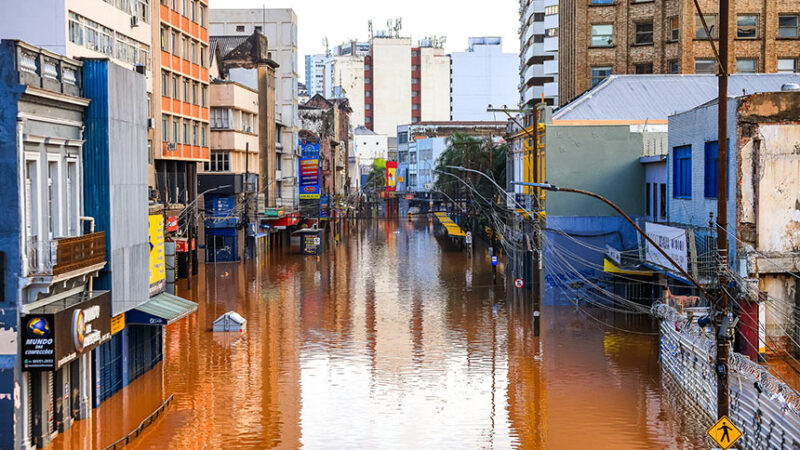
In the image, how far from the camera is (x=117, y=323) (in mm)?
26781

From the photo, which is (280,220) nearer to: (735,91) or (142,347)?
(735,91)

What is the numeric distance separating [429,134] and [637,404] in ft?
426

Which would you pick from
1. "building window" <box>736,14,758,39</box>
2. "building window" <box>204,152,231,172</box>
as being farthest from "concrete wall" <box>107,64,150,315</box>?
"building window" <box>736,14,758,39</box>

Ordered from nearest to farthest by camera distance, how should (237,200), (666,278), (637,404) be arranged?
(637,404) < (666,278) < (237,200)

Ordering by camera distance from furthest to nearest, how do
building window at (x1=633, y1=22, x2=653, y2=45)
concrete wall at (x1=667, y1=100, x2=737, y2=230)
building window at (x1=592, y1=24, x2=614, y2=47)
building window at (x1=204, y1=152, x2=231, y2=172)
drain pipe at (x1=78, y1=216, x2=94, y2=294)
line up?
building window at (x1=204, y1=152, x2=231, y2=172) < building window at (x1=592, y1=24, x2=614, y2=47) < building window at (x1=633, y1=22, x2=653, y2=45) < concrete wall at (x1=667, y1=100, x2=737, y2=230) < drain pipe at (x1=78, y1=216, x2=94, y2=294)

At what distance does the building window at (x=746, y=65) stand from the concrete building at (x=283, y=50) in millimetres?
44641

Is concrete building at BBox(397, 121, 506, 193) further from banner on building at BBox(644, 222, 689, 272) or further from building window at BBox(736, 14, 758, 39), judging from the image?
banner on building at BBox(644, 222, 689, 272)

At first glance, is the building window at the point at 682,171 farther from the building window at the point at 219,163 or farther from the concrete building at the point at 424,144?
the concrete building at the point at 424,144

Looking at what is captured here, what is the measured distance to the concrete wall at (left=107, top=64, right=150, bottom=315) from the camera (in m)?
26.3

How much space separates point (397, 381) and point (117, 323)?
28.5 feet

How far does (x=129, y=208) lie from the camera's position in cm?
2783

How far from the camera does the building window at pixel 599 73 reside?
67.0 meters

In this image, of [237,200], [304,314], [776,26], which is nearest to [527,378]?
[304,314]

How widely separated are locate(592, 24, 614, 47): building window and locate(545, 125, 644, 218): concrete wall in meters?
20.6
